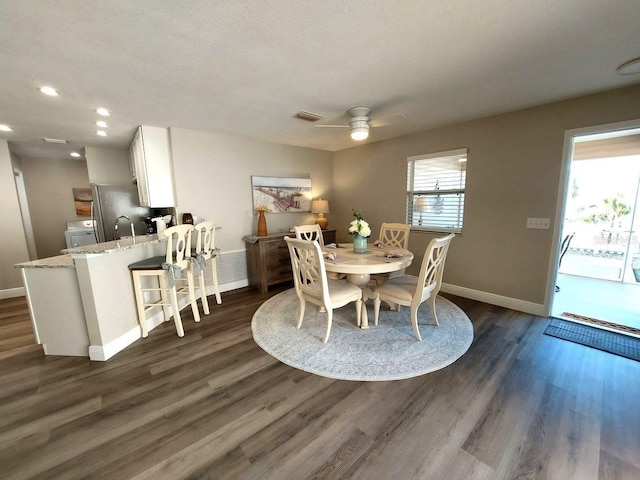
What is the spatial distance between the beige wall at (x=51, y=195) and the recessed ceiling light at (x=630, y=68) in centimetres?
823

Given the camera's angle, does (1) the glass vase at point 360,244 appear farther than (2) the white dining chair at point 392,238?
No

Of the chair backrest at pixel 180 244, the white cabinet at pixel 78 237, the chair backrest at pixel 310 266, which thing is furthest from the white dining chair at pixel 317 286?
the white cabinet at pixel 78 237

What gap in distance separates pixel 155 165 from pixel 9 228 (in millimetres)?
2610

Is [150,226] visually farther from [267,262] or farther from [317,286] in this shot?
[317,286]

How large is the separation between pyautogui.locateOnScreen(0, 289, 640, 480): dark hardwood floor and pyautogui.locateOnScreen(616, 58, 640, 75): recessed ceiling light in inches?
93.5

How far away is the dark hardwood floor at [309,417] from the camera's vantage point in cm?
134

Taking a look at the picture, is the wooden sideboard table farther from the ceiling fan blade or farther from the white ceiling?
the ceiling fan blade

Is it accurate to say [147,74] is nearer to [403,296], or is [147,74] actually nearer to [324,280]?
[324,280]

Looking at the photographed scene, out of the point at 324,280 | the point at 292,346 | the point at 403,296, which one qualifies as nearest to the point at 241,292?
the point at 292,346

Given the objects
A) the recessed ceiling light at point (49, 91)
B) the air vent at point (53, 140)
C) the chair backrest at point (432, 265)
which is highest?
the air vent at point (53, 140)

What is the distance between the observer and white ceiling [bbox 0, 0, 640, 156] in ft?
4.52

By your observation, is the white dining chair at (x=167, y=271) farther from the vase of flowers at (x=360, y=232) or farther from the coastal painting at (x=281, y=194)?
the vase of flowers at (x=360, y=232)

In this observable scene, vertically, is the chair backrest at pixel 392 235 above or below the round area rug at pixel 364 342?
above

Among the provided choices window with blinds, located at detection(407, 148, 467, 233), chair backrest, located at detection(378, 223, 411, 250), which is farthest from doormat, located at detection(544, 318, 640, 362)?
chair backrest, located at detection(378, 223, 411, 250)
